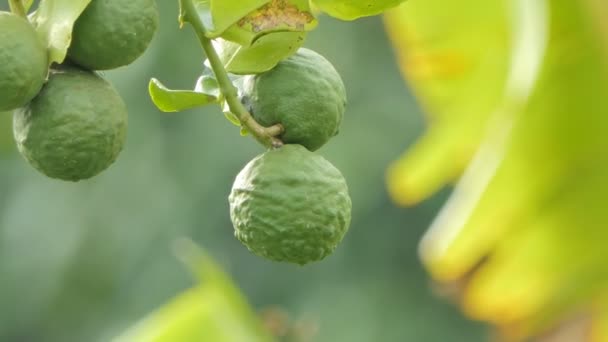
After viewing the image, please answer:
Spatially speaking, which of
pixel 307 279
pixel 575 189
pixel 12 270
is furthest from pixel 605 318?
pixel 12 270

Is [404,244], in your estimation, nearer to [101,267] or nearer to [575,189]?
[101,267]

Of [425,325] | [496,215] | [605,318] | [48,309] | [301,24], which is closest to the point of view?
[301,24]

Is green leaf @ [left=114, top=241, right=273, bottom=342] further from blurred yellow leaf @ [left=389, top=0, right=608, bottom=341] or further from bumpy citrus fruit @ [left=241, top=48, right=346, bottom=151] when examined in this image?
bumpy citrus fruit @ [left=241, top=48, right=346, bottom=151]

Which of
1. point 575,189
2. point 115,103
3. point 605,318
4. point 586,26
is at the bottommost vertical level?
point 605,318

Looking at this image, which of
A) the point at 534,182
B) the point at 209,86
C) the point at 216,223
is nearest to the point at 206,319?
the point at 534,182

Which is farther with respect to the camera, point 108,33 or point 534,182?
point 534,182

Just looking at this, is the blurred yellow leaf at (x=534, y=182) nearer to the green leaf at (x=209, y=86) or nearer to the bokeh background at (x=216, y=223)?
the green leaf at (x=209, y=86)

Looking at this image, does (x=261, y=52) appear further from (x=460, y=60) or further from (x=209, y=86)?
(x=460, y=60)

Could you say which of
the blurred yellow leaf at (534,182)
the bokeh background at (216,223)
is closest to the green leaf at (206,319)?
the blurred yellow leaf at (534,182)
